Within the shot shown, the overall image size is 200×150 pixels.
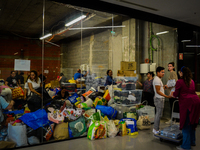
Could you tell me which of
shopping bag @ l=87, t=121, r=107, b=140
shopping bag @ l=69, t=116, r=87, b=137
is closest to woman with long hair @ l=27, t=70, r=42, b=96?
shopping bag @ l=69, t=116, r=87, b=137

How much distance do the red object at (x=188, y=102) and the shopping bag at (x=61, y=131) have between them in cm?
239

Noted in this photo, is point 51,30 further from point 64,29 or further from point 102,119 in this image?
point 102,119

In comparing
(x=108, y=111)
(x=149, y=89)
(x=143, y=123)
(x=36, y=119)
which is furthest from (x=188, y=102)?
(x=36, y=119)

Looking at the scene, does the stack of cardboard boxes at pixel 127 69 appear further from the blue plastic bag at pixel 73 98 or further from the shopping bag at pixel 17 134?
the shopping bag at pixel 17 134

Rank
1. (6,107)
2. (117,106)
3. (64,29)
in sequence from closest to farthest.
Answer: (6,107) → (64,29) → (117,106)

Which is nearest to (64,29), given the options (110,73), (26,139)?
(110,73)

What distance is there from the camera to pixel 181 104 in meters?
3.76

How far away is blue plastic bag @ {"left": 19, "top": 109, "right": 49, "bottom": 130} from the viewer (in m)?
3.86

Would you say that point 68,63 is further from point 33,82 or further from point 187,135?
point 187,135

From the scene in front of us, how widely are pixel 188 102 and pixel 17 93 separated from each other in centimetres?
331

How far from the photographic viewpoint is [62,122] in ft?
13.8

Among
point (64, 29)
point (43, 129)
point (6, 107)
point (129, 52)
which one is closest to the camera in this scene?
point (6, 107)

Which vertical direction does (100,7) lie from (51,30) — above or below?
above

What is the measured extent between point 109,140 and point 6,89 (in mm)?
2366
